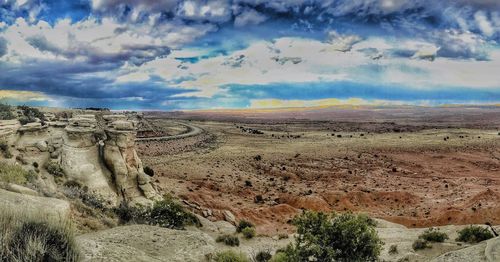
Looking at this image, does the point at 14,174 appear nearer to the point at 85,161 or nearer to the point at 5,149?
the point at 5,149

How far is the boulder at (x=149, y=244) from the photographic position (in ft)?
25.8

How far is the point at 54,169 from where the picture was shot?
21.3 meters

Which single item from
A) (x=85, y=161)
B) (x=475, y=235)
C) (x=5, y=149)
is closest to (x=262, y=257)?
(x=475, y=235)

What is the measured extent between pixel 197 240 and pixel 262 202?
2364 cm

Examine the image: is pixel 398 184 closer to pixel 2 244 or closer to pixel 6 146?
pixel 6 146

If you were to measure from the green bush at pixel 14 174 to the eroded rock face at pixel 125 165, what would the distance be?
17.9ft

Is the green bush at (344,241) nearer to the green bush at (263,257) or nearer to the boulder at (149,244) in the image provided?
the green bush at (263,257)

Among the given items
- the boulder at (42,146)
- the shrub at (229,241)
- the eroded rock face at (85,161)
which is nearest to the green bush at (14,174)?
the boulder at (42,146)

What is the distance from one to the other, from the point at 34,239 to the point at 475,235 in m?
19.4

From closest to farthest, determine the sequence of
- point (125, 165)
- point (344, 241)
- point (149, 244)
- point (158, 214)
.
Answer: point (149, 244)
point (344, 241)
point (158, 214)
point (125, 165)

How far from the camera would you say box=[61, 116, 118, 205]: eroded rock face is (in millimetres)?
22250

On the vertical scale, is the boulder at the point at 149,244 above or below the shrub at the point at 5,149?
below

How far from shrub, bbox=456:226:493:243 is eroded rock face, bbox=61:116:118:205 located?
18171 mm

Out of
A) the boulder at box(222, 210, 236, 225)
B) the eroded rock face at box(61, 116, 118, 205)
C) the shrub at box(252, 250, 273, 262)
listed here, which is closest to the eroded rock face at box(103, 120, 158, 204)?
the eroded rock face at box(61, 116, 118, 205)
